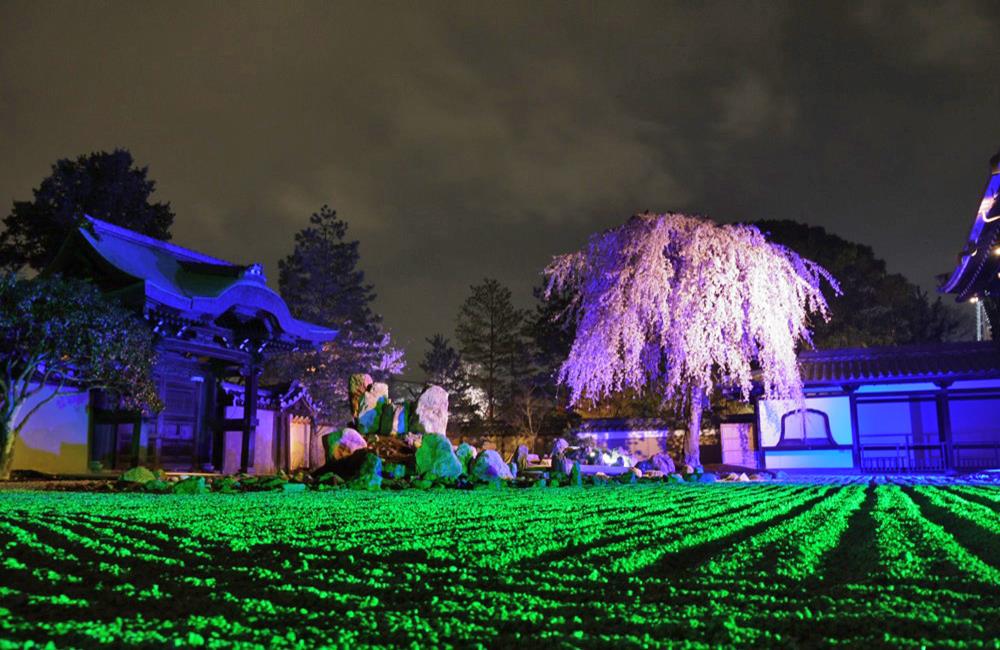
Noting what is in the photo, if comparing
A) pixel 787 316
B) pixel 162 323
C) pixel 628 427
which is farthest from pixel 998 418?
pixel 162 323

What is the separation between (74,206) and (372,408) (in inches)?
595

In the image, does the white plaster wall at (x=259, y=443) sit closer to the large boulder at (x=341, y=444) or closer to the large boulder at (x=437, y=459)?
the large boulder at (x=341, y=444)

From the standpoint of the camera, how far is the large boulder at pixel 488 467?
27.8ft

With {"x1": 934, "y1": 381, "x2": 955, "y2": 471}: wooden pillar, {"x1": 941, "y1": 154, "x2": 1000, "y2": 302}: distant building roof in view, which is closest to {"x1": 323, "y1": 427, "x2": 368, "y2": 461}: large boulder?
{"x1": 941, "y1": 154, "x2": 1000, "y2": 302}: distant building roof

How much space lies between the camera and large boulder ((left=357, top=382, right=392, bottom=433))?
10594mm

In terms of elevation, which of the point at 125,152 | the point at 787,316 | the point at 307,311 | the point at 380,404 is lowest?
the point at 380,404

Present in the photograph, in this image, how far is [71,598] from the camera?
4.76ft

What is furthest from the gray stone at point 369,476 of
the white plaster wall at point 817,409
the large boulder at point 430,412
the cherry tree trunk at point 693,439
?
the white plaster wall at point 817,409

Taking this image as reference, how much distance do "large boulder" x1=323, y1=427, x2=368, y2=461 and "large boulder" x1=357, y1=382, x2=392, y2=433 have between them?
1127 mm

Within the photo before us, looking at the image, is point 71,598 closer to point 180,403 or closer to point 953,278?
point 180,403

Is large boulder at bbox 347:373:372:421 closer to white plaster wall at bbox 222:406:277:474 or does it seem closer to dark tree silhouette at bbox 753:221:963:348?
white plaster wall at bbox 222:406:277:474

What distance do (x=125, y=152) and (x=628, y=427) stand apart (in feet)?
59.5

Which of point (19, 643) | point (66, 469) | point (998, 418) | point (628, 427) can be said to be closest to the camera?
point (19, 643)

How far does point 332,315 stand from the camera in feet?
78.2
